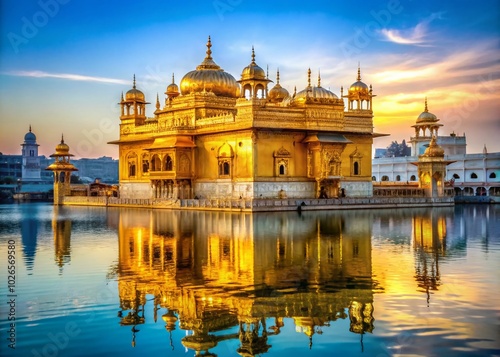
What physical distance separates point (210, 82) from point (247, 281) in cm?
3331

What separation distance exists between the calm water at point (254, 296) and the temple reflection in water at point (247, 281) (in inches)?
1.4

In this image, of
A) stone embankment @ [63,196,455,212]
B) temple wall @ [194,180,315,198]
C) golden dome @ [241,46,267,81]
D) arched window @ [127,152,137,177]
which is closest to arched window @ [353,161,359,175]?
stone embankment @ [63,196,455,212]

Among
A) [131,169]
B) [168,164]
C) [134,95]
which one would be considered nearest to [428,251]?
[168,164]

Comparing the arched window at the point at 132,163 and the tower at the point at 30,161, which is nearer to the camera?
the arched window at the point at 132,163

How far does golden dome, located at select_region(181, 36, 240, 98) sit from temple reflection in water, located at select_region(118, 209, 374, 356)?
2398cm

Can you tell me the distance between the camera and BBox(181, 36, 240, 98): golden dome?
44.2 m

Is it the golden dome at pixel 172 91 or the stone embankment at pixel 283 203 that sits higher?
the golden dome at pixel 172 91

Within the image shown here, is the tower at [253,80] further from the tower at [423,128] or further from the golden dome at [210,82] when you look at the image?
the tower at [423,128]

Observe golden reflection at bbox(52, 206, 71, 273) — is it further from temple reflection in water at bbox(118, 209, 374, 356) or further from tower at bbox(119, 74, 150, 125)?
tower at bbox(119, 74, 150, 125)

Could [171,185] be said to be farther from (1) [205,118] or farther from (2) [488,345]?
(2) [488,345]

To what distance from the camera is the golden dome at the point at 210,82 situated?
44.2 meters

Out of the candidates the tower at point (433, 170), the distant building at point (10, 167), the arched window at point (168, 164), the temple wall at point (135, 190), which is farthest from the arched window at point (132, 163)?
the distant building at point (10, 167)

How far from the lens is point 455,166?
5934cm

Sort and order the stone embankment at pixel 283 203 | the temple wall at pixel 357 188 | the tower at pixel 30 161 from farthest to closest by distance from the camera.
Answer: the tower at pixel 30 161 < the temple wall at pixel 357 188 < the stone embankment at pixel 283 203
